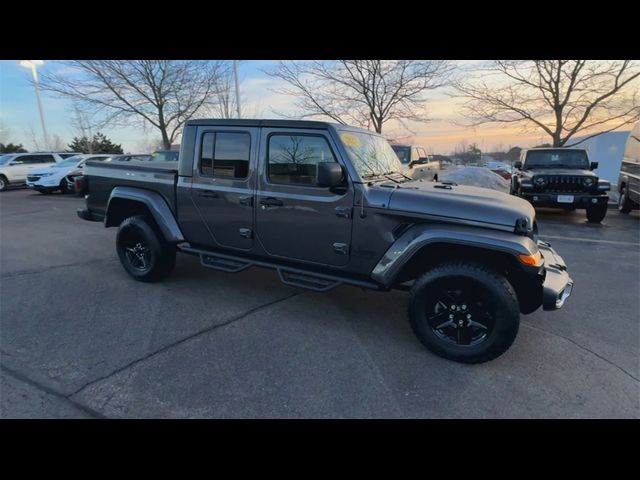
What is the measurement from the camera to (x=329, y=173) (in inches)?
124

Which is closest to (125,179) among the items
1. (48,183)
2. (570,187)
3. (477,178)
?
(570,187)

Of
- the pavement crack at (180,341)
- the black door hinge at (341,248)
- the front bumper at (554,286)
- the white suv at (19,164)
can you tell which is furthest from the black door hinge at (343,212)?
the white suv at (19,164)

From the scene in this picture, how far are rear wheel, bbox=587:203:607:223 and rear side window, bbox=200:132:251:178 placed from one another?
863 centimetres

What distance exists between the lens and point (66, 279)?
16.2 feet

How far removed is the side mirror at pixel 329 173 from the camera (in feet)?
10.3

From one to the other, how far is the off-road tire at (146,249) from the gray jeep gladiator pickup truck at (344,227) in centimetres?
2

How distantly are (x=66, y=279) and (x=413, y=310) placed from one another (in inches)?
180

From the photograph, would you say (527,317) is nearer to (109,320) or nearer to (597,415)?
(597,415)

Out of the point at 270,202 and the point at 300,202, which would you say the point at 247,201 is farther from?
the point at 300,202

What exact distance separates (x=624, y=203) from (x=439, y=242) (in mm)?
10517

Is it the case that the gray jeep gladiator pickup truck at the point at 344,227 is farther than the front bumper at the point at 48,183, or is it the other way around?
the front bumper at the point at 48,183

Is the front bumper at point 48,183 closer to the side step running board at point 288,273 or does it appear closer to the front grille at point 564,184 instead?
the side step running board at point 288,273
